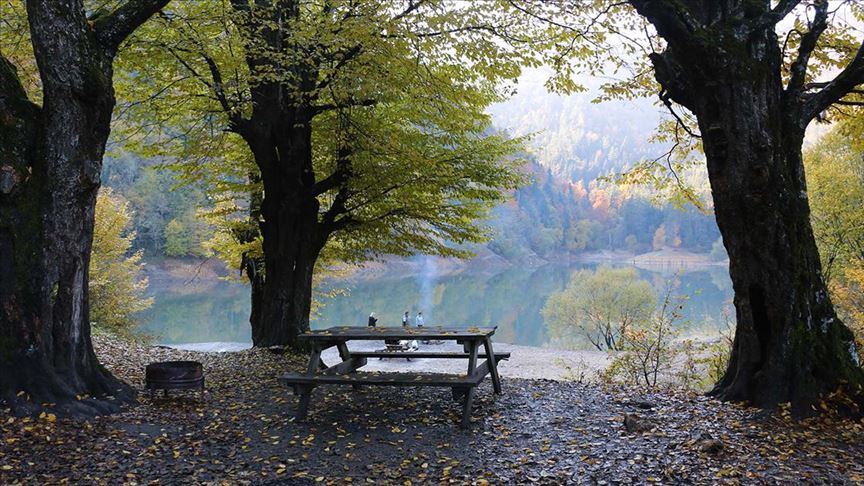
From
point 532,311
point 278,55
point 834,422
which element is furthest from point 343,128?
point 532,311

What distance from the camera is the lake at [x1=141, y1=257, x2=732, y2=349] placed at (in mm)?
34406

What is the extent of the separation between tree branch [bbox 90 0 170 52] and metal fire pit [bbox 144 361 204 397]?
3.37 meters

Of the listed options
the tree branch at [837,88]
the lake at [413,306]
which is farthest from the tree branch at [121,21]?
the lake at [413,306]

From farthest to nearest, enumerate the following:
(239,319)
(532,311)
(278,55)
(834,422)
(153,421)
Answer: (532,311), (239,319), (278,55), (153,421), (834,422)

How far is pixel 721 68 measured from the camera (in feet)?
18.9

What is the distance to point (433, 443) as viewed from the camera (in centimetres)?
511

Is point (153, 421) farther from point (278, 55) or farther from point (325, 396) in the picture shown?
point (278, 55)

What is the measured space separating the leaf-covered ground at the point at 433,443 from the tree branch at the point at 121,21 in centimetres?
375

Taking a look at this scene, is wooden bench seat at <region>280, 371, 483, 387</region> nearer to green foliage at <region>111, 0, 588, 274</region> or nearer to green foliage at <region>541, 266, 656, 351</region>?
green foliage at <region>111, 0, 588, 274</region>

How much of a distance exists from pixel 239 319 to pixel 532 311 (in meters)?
21.8

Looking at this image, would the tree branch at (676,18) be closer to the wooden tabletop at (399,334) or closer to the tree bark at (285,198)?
the wooden tabletop at (399,334)

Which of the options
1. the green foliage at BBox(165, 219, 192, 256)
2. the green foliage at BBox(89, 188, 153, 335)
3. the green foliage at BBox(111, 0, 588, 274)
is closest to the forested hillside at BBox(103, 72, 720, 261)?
the green foliage at BBox(165, 219, 192, 256)

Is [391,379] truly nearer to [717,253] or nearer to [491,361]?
[491,361]

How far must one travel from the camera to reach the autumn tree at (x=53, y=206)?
5336 millimetres
